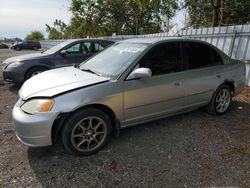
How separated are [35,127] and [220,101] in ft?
12.0

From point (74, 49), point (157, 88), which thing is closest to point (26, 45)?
point (74, 49)

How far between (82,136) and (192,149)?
5.45 feet

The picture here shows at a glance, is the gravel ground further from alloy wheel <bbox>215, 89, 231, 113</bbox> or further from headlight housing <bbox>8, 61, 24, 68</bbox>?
headlight housing <bbox>8, 61, 24, 68</bbox>

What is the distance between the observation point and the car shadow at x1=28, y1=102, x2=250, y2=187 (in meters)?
2.78

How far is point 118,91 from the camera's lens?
330 cm

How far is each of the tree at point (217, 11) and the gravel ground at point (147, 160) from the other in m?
8.84

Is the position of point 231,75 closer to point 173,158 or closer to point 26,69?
point 173,158

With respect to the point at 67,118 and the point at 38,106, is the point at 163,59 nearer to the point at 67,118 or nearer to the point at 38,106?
the point at 67,118

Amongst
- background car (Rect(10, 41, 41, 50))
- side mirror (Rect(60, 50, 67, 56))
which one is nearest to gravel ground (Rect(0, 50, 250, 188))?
side mirror (Rect(60, 50, 67, 56))

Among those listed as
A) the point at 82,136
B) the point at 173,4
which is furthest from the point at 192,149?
the point at 173,4

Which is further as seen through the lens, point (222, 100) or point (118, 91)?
point (222, 100)

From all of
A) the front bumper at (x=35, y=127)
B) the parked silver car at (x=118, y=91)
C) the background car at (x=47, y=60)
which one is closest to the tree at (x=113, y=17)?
the background car at (x=47, y=60)

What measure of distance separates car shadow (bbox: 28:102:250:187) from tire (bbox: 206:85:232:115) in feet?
1.66

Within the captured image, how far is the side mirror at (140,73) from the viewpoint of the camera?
3.33 meters
